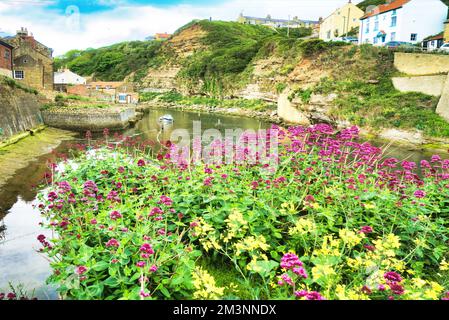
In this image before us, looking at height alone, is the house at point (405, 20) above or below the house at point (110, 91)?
above

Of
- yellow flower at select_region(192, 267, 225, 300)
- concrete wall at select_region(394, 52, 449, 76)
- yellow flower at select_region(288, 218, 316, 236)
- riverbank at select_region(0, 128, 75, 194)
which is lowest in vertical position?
riverbank at select_region(0, 128, 75, 194)

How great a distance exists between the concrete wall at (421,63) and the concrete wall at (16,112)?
24736mm

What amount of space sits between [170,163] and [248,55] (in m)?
44.2

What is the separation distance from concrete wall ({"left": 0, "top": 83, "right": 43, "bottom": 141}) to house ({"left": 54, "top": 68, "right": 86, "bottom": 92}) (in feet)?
52.8

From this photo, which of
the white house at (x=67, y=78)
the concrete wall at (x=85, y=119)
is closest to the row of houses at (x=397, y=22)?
the concrete wall at (x=85, y=119)

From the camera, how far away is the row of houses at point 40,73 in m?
18.6

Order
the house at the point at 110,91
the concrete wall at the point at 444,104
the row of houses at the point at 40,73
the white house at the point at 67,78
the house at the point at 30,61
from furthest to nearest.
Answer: the house at the point at 110,91
the white house at the point at 67,78
the house at the point at 30,61
the concrete wall at the point at 444,104
the row of houses at the point at 40,73

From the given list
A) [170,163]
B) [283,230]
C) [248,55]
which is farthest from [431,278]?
[248,55]

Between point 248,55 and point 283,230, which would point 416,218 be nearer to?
point 283,230

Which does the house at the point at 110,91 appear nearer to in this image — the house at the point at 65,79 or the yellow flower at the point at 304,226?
the house at the point at 65,79

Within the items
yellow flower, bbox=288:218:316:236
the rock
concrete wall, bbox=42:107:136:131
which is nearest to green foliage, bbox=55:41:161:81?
concrete wall, bbox=42:107:136:131

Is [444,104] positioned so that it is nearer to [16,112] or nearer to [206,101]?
[16,112]

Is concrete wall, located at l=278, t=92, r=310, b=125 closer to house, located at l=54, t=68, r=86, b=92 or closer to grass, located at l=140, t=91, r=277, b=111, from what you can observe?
grass, located at l=140, t=91, r=277, b=111

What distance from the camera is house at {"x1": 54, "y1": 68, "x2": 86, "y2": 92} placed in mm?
36009
